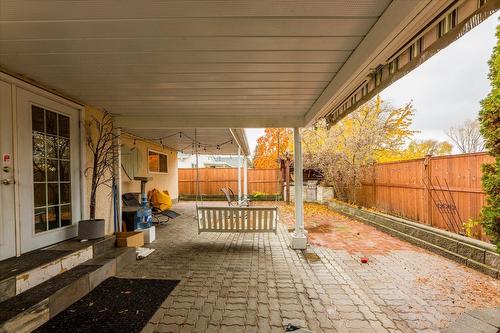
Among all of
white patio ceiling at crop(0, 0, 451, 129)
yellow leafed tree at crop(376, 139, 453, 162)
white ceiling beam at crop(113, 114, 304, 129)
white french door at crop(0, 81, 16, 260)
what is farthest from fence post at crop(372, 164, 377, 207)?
white french door at crop(0, 81, 16, 260)

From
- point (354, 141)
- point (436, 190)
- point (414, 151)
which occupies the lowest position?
point (436, 190)

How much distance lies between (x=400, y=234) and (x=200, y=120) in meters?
4.82

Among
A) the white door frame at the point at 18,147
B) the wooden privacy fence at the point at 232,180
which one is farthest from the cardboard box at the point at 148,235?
the wooden privacy fence at the point at 232,180

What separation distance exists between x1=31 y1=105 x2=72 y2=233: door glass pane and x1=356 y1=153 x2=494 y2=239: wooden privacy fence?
646cm

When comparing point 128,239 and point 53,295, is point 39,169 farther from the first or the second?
point 53,295

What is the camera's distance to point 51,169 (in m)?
3.64

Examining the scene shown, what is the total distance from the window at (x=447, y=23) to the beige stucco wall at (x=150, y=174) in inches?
297

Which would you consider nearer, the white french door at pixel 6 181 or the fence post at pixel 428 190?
the white french door at pixel 6 181

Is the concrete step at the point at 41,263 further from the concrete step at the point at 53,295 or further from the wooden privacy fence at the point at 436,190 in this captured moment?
the wooden privacy fence at the point at 436,190

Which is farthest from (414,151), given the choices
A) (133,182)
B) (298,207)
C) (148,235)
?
(148,235)

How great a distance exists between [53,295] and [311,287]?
274 cm

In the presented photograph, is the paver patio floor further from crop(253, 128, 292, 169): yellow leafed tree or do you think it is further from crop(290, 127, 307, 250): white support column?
crop(253, 128, 292, 169): yellow leafed tree

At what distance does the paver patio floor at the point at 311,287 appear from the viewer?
2426mm

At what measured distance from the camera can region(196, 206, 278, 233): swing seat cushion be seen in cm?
465
